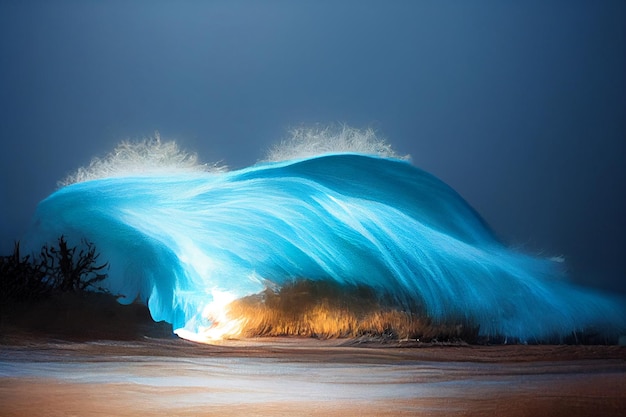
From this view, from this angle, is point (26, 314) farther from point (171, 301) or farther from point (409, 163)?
point (409, 163)

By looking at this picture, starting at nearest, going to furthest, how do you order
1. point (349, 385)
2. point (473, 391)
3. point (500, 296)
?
1. point (473, 391)
2. point (349, 385)
3. point (500, 296)

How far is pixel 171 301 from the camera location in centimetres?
560

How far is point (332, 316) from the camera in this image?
5645mm

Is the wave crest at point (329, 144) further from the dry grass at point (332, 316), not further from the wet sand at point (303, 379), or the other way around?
the wet sand at point (303, 379)

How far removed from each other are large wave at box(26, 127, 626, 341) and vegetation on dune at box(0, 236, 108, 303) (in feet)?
0.50

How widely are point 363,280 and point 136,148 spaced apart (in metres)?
2.37

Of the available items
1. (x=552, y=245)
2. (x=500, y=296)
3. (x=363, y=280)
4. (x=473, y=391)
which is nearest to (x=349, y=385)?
(x=473, y=391)

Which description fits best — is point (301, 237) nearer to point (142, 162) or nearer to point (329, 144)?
point (329, 144)

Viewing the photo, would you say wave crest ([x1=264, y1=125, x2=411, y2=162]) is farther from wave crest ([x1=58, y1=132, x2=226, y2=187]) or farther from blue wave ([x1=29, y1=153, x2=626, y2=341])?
wave crest ([x1=58, y1=132, x2=226, y2=187])

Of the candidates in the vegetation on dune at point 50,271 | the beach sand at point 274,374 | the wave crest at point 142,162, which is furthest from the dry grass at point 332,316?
the vegetation on dune at point 50,271

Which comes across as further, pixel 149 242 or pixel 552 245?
pixel 552 245

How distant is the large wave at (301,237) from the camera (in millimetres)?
5535

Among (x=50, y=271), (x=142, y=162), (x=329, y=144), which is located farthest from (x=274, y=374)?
(x=50, y=271)

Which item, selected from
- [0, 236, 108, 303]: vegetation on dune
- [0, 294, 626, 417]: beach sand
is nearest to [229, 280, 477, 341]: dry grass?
[0, 294, 626, 417]: beach sand
